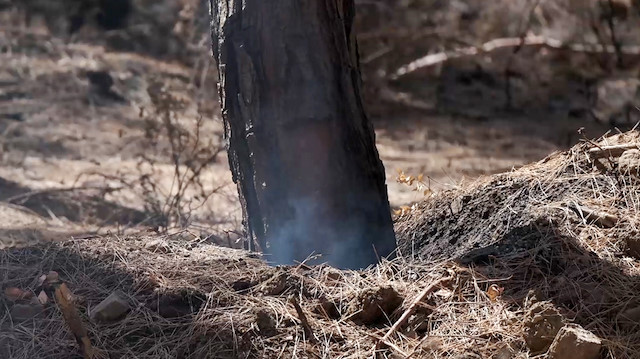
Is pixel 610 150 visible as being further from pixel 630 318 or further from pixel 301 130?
pixel 301 130

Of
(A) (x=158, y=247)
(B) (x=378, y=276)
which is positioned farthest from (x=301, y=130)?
(A) (x=158, y=247)

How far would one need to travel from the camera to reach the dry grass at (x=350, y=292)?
123 inches

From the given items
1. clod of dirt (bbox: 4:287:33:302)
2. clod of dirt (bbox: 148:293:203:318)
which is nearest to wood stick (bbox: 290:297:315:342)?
clod of dirt (bbox: 148:293:203:318)

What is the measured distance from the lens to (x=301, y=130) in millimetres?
3719

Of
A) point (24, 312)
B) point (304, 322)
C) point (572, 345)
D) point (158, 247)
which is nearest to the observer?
point (572, 345)

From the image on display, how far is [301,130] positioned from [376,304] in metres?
0.85

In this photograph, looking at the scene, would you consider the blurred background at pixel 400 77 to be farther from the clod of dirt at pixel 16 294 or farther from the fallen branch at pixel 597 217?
the clod of dirt at pixel 16 294

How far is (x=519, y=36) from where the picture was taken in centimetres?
1088

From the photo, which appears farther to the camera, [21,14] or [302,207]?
[21,14]

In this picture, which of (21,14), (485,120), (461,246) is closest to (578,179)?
(461,246)

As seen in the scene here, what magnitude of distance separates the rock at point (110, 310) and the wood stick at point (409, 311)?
0.90m

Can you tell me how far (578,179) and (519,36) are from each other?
7336mm

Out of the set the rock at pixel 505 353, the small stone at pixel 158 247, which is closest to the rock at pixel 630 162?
the rock at pixel 505 353

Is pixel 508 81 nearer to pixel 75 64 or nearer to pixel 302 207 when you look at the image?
pixel 75 64
